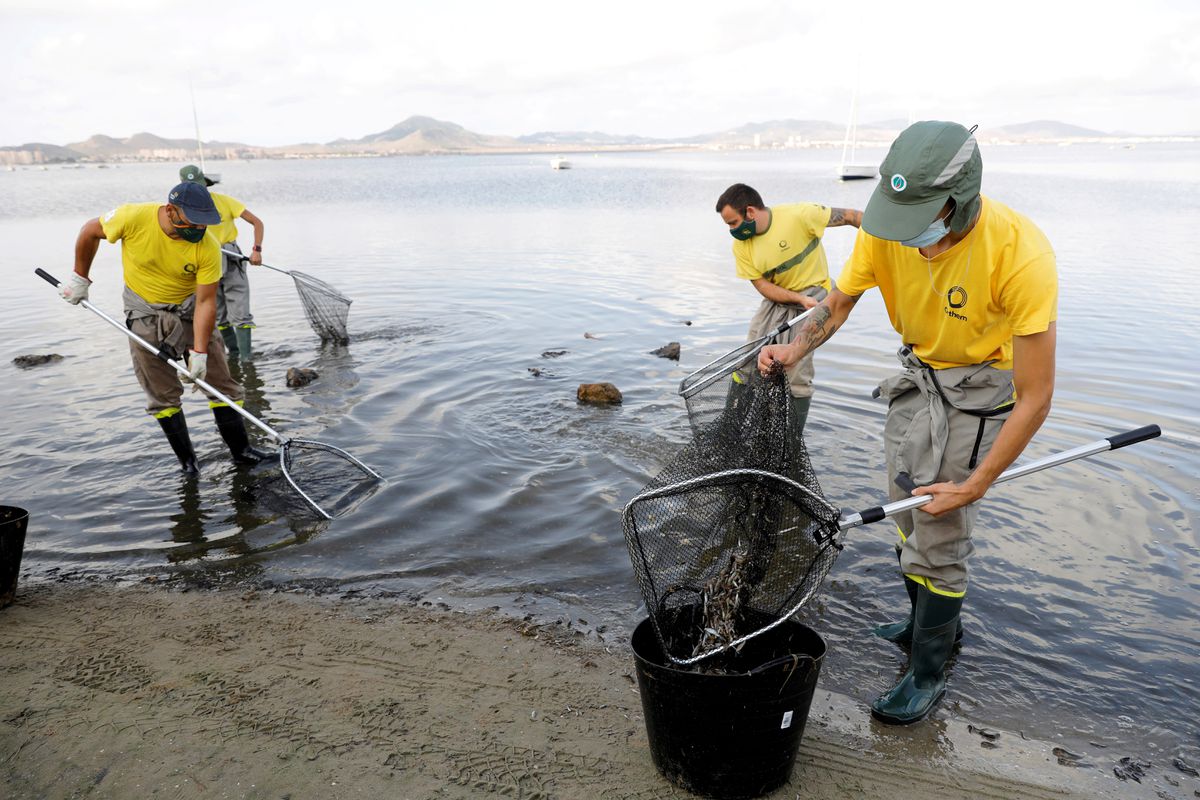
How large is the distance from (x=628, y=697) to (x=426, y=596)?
5.03 feet

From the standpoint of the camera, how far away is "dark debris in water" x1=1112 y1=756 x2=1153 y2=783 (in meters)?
3.21

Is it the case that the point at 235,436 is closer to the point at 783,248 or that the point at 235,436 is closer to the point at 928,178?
the point at 783,248

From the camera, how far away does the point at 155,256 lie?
5.56 m

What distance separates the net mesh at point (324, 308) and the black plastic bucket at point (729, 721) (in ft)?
27.3

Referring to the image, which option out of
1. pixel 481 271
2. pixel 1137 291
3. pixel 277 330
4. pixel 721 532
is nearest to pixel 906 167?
pixel 721 532

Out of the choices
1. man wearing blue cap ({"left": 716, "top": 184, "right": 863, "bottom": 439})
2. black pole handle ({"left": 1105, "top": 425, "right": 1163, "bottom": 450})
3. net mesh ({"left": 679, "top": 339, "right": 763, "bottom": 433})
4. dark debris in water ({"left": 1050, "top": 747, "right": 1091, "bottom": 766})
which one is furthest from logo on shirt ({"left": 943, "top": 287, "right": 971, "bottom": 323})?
man wearing blue cap ({"left": 716, "top": 184, "right": 863, "bottom": 439})

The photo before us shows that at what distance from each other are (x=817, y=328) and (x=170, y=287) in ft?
15.2

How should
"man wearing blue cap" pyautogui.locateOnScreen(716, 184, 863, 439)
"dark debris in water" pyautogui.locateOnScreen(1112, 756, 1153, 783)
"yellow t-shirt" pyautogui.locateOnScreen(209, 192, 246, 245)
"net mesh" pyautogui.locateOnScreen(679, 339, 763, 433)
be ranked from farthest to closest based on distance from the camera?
"yellow t-shirt" pyautogui.locateOnScreen(209, 192, 246, 245) < "man wearing blue cap" pyautogui.locateOnScreen(716, 184, 863, 439) < "net mesh" pyautogui.locateOnScreen(679, 339, 763, 433) < "dark debris in water" pyautogui.locateOnScreen(1112, 756, 1153, 783)

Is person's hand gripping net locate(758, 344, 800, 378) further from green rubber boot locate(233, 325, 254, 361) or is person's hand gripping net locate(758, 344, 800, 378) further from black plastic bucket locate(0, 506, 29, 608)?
green rubber boot locate(233, 325, 254, 361)

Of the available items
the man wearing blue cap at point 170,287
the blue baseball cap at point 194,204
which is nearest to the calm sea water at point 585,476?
the man wearing blue cap at point 170,287

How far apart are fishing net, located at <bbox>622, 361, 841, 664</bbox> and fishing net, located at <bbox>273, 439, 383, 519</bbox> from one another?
3.19m

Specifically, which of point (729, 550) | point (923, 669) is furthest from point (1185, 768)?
point (729, 550)

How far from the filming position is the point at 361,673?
3.71 m

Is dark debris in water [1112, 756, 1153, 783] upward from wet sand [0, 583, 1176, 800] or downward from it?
downward
